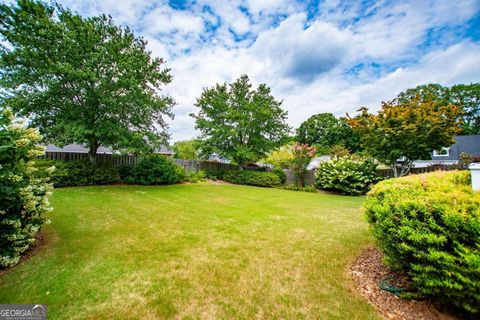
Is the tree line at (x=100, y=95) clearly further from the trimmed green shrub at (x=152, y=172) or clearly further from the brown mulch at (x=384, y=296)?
the brown mulch at (x=384, y=296)

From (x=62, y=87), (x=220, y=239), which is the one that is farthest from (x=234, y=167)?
(x=220, y=239)

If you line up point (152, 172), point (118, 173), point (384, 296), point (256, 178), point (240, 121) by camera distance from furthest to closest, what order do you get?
point (256, 178) < point (240, 121) < point (152, 172) < point (118, 173) < point (384, 296)

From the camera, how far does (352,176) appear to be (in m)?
11.5

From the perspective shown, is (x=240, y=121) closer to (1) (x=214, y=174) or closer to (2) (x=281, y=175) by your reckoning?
(1) (x=214, y=174)

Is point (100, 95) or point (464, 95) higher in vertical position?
point (464, 95)

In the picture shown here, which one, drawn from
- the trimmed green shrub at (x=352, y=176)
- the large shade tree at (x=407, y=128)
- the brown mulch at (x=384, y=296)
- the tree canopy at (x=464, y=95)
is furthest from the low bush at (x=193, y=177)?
the tree canopy at (x=464, y=95)

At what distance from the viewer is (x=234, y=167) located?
17078 millimetres

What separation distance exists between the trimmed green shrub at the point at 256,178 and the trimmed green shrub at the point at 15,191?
40.0ft

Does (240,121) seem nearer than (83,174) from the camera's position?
No

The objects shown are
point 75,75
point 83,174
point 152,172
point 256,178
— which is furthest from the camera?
point 256,178

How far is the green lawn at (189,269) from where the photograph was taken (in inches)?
79.4

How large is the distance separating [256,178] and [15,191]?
12689mm

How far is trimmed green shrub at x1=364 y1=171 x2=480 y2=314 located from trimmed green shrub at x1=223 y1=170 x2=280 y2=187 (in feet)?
39.3

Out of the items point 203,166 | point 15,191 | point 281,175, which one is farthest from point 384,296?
point 203,166
